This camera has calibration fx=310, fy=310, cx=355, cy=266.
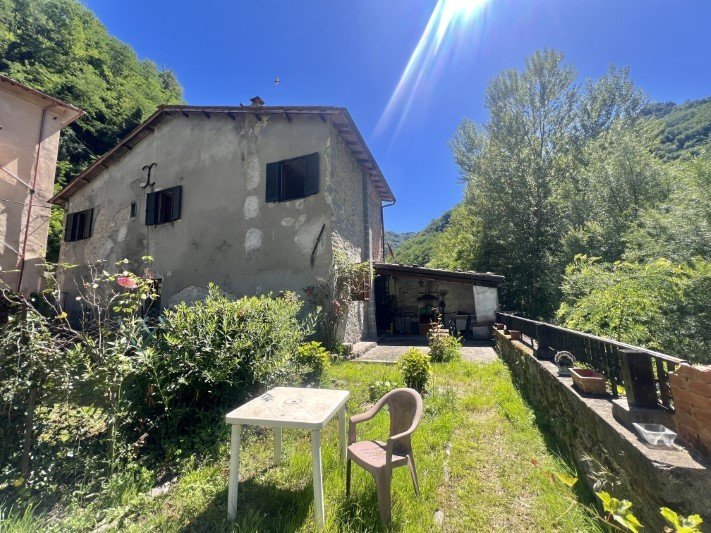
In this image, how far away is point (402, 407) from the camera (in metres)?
2.64

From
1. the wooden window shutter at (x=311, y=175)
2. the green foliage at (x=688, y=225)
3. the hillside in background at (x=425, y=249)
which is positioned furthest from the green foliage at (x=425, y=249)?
the green foliage at (x=688, y=225)

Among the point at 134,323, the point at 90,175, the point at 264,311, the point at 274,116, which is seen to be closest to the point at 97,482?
the point at 134,323

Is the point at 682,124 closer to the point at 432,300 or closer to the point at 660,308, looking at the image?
the point at 432,300

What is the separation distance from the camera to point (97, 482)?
255 cm

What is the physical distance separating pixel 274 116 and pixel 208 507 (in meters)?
9.67

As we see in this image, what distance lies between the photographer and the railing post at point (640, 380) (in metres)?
2.20

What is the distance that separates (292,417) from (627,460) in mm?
2189

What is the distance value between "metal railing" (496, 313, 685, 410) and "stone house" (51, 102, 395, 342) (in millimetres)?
5441

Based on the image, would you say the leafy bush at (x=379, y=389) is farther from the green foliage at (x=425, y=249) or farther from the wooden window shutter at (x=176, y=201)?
the green foliage at (x=425, y=249)

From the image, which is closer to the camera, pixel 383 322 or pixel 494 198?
pixel 383 322

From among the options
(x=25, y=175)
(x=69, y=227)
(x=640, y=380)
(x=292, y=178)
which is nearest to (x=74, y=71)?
(x=69, y=227)

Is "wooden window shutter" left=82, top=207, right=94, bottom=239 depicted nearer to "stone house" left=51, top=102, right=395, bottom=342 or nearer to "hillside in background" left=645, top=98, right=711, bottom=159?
→ "stone house" left=51, top=102, right=395, bottom=342

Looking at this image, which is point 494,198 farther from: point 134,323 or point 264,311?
point 134,323

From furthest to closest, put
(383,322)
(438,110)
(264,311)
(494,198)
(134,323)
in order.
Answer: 1. (494,198)
2. (438,110)
3. (383,322)
4. (264,311)
5. (134,323)
